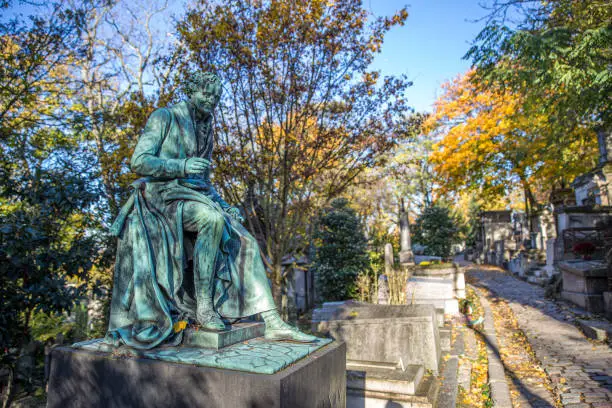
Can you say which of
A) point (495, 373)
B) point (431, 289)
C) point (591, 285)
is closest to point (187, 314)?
point (495, 373)

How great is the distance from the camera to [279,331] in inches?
116

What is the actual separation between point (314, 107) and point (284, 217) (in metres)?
2.38

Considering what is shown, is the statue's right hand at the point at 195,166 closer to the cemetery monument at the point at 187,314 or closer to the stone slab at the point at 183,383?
the cemetery monument at the point at 187,314

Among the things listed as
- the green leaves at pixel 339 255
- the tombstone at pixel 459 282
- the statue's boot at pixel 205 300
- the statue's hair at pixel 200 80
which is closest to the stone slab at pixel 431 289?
the tombstone at pixel 459 282

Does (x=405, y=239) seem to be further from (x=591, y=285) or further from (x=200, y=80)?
(x=200, y=80)

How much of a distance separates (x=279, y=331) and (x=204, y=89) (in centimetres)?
197

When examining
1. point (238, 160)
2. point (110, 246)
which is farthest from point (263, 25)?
point (110, 246)

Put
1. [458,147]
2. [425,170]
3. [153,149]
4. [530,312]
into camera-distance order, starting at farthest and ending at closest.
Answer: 1. [425,170]
2. [458,147]
3. [530,312]
4. [153,149]

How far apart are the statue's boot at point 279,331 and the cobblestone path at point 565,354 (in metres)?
3.99

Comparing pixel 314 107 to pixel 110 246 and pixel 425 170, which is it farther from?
pixel 425 170

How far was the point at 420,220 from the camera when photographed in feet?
76.3

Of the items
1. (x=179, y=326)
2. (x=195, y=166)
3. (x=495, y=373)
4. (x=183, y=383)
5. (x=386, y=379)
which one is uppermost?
(x=195, y=166)

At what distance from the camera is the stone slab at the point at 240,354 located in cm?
232

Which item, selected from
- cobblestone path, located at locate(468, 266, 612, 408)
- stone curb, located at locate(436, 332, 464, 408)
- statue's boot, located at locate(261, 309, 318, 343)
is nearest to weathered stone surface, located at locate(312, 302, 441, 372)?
stone curb, located at locate(436, 332, 464, 408)
